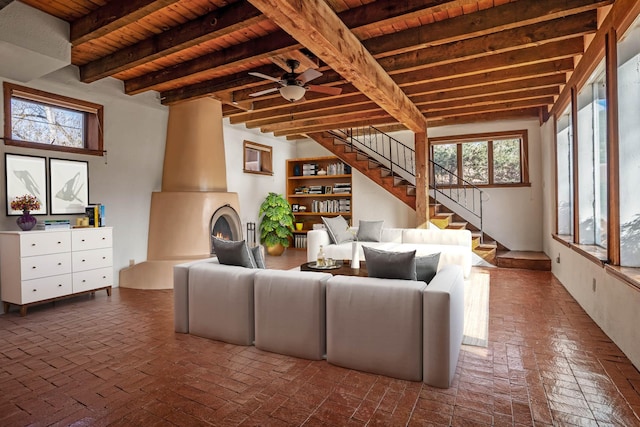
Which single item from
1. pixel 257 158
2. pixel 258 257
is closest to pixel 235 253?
pixel 258 257

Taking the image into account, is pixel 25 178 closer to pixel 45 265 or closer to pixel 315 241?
pixel 45 265

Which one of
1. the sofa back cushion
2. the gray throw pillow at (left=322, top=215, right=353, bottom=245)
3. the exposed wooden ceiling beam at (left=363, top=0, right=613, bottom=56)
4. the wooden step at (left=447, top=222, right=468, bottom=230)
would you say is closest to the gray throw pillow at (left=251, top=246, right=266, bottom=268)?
the exposed wooden ceiling beam at (left=363, top=0, right=613, bottom=56)

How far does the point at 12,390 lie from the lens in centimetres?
226

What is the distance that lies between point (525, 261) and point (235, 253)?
518 centimetres

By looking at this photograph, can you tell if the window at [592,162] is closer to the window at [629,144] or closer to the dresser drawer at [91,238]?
the window at [629,144]

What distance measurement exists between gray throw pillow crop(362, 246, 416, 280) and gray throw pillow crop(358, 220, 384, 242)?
3.64 m

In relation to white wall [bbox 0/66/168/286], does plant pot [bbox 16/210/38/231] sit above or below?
below

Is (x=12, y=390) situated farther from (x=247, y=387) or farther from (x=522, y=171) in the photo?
(x=522, y=171)

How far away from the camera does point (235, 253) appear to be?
3.12 metres

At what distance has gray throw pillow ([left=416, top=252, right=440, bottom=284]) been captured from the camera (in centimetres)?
275

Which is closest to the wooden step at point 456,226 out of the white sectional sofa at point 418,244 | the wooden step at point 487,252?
the wooden step at point 487,252

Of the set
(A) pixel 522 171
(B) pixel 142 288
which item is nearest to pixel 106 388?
(B) pixel 142 288

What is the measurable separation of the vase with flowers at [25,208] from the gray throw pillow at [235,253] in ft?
7.68

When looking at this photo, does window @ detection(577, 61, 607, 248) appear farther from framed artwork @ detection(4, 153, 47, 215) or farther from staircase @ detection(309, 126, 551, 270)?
framed artwork @ detection(4, 153, 47, 215)
